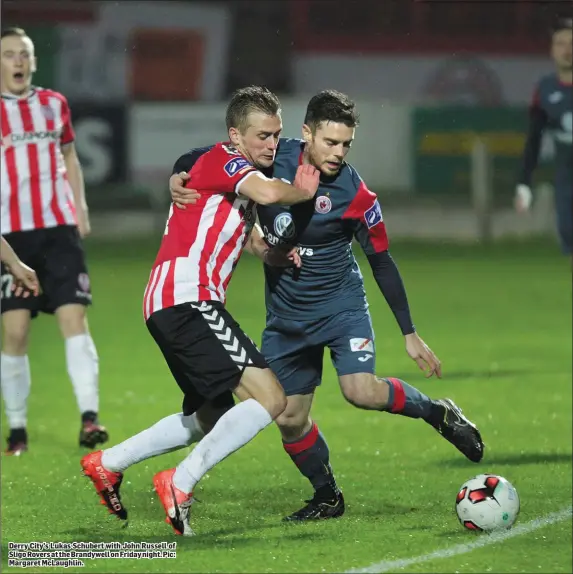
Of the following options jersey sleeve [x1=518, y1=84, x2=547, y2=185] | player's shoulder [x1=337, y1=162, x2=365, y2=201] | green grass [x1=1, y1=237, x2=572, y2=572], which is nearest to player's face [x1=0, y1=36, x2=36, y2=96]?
green grass [x1=1, y1=237, x2=572, y2=572]

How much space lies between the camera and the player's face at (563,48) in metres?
9.78

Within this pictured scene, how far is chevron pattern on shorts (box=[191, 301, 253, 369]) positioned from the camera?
17.9 feet

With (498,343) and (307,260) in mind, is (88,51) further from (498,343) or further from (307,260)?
(307,260)

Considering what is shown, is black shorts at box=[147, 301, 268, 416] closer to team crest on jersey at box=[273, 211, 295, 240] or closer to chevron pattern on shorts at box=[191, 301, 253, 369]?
chevron pattern on shorts at box=[191, 301, 253, 369]

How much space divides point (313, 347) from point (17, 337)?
93.1 inches

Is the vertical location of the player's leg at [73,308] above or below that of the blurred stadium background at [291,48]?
above

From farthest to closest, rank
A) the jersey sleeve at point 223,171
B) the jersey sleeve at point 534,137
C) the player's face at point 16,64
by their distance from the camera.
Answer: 1. the jersey sleeve at point 534,137
2. the player's face at point 16,64
3. the jersey sleeve at point 223,171

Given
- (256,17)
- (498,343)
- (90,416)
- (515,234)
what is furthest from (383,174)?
(90,416)

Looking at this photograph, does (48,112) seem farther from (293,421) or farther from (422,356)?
(422,356)

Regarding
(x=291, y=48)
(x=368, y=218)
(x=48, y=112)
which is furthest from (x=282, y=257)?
(x=291, y=48)

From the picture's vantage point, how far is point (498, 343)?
1216 centimetres


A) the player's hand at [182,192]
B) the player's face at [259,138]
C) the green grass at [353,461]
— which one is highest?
the player's face at [259,138]

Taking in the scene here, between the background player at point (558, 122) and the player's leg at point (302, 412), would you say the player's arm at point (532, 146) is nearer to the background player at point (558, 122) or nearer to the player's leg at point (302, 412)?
the background player at point (558, 122)

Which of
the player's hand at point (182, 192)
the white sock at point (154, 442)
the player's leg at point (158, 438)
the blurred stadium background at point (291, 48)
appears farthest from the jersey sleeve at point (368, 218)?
the blurred stadium background at point (291, 48)
